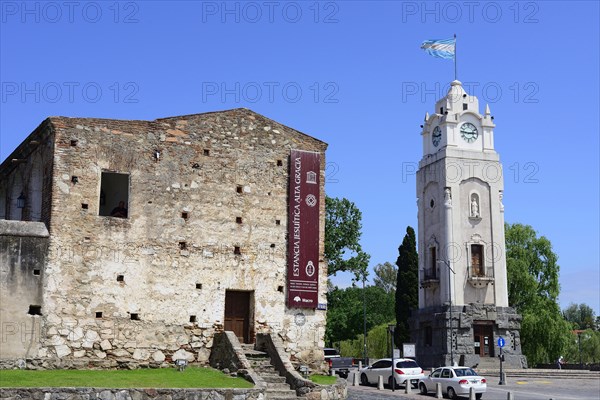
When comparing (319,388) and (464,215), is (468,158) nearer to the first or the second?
(464,215)

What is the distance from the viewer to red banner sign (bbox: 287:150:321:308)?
28016 millimetres

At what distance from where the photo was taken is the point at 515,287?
68.2 meters

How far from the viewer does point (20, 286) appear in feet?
79.7

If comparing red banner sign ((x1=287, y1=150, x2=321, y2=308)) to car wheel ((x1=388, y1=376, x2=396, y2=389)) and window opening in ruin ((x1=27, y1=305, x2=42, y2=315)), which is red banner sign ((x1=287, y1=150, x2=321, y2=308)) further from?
window opening in ruin ((x1=27, y1=305, x2=42, y2=315))

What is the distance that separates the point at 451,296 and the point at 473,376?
27.0 meters

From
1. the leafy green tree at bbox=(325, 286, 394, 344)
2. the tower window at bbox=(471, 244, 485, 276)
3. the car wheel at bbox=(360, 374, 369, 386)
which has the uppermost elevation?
the tower window at bbox=(471, 244, 485, 276)

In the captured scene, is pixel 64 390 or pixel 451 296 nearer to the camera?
pixel 64 390

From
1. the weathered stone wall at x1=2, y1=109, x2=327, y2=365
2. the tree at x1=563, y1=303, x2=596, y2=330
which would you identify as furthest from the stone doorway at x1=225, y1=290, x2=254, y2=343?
the tree at x1=563, y1=303, x2=596, y2=330

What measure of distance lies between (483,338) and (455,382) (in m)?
28.0

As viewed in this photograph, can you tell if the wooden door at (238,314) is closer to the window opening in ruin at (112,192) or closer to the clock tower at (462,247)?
the window opening in ruin at (112,192)

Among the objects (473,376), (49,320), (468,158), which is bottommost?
(473,376)

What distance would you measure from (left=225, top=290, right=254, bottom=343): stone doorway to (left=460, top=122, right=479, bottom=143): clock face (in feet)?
131

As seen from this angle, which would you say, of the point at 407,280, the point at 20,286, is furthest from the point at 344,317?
the point at 20,286

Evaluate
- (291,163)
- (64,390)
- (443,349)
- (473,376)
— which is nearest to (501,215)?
(443,349)
